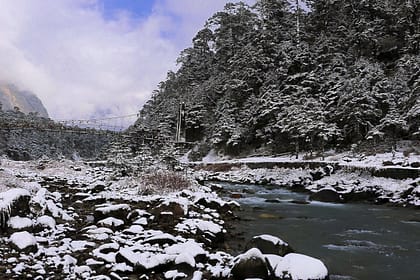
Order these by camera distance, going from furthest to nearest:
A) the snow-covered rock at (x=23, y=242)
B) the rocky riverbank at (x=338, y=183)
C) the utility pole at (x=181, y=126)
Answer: the utility pole at (x=181, y=126), the rocky riverbank at (x=338, y=183), the snow-covered rock at (x=23, y=242)

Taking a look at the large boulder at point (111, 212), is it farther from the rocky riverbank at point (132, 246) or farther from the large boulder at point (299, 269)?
the large boulder at point (299, 269)

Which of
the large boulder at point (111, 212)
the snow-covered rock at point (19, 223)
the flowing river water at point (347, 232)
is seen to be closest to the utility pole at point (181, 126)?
the flowing river water at point (347, 232)

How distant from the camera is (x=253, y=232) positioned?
901cm

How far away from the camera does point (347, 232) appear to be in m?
9.25

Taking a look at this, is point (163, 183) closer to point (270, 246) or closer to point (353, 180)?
point (270, 246)

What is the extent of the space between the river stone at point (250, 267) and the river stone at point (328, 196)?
10.2 metres

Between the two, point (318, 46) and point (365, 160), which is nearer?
point (365, 160)

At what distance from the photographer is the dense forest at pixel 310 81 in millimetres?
22812

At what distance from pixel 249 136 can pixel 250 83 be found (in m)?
6.32

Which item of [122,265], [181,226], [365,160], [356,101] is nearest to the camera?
[122,265]

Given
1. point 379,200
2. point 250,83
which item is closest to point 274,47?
point 250,83

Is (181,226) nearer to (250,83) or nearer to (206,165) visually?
(206,165)

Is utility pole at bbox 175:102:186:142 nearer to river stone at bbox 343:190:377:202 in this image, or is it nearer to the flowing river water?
the flowing river water

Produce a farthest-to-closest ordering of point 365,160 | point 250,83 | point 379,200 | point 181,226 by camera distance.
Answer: point 250,83 → point 365,160 → point 379,200 → point 181,226
